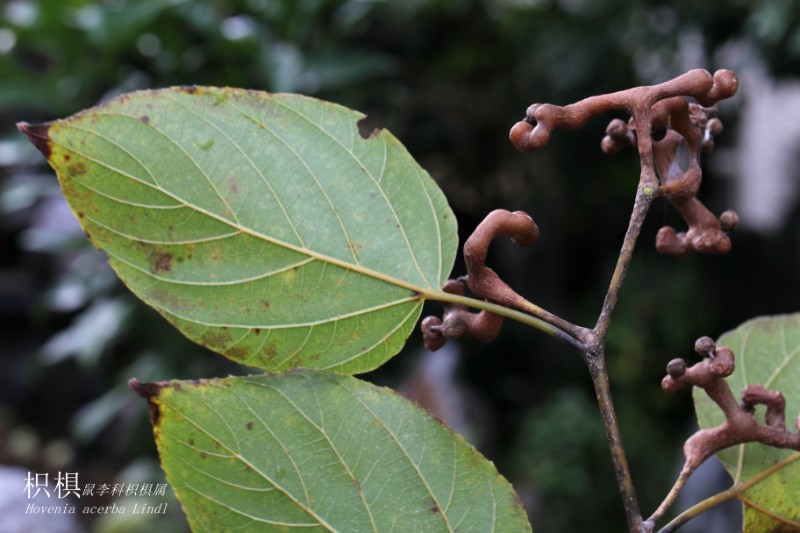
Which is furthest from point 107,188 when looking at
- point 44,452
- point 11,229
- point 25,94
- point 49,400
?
point 11,229

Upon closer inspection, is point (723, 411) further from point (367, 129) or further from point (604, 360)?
point (367, 129)

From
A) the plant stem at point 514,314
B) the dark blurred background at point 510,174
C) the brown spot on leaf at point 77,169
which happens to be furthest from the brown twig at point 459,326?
the dark blurred background at point 510,174

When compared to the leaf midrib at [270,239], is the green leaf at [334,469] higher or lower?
lower

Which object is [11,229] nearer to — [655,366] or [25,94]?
[25,94]

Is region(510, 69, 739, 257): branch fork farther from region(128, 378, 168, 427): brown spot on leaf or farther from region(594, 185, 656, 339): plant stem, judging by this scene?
region(128, 378, 168, 427): brown spot on leaf

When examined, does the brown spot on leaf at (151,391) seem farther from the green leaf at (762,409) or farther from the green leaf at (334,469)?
the green leaf at (762,409)

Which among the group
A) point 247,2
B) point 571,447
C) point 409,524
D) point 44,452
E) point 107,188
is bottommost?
point 44,452

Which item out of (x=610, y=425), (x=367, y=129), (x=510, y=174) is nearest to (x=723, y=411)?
(x=610, y=425)
